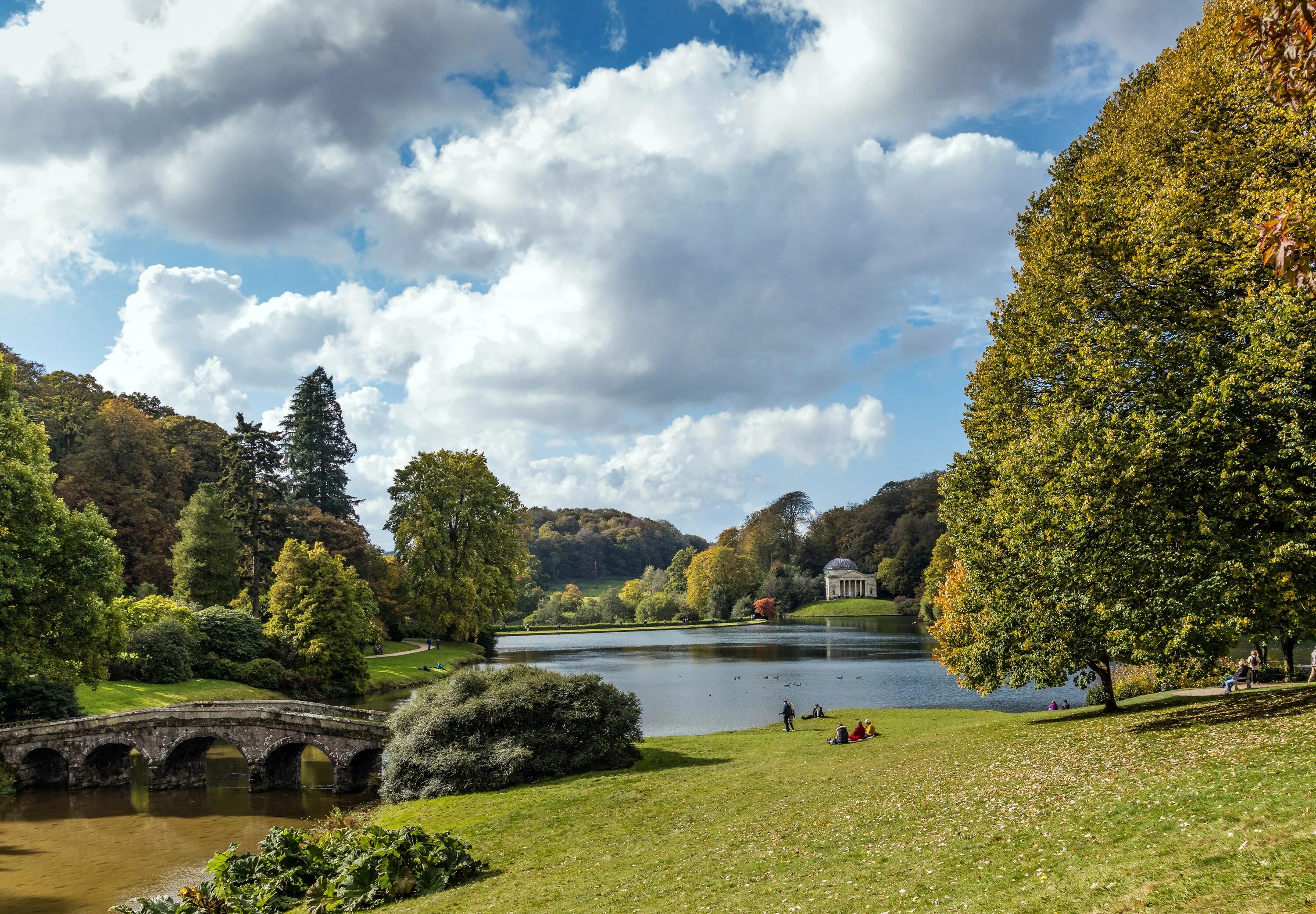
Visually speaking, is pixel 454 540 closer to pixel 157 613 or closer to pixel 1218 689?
pixel 157 613

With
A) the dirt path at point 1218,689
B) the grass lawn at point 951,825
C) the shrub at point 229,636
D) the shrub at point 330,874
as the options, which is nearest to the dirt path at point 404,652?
the shrub at point 229,636

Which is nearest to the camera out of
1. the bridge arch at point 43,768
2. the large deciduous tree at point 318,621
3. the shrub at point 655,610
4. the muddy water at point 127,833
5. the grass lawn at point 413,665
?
the muddy water at point 127,833

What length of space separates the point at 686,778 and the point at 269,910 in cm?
1179

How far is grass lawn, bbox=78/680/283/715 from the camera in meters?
38.2

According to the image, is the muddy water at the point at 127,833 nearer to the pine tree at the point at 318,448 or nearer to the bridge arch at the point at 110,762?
the bridge arch at the point at 110,762

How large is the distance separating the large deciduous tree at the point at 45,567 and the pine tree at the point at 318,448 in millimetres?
52182

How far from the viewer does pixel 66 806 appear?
28781mm

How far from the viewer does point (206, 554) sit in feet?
188

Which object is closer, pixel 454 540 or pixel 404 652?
pixel 404 652

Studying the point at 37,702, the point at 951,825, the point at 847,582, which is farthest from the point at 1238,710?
the point at 847,582

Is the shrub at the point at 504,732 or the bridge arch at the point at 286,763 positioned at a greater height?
the shrub at the point at 504,732

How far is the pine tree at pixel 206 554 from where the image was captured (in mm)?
56219

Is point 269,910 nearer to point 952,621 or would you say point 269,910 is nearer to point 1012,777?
point 1012,777

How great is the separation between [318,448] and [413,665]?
33.9 m
